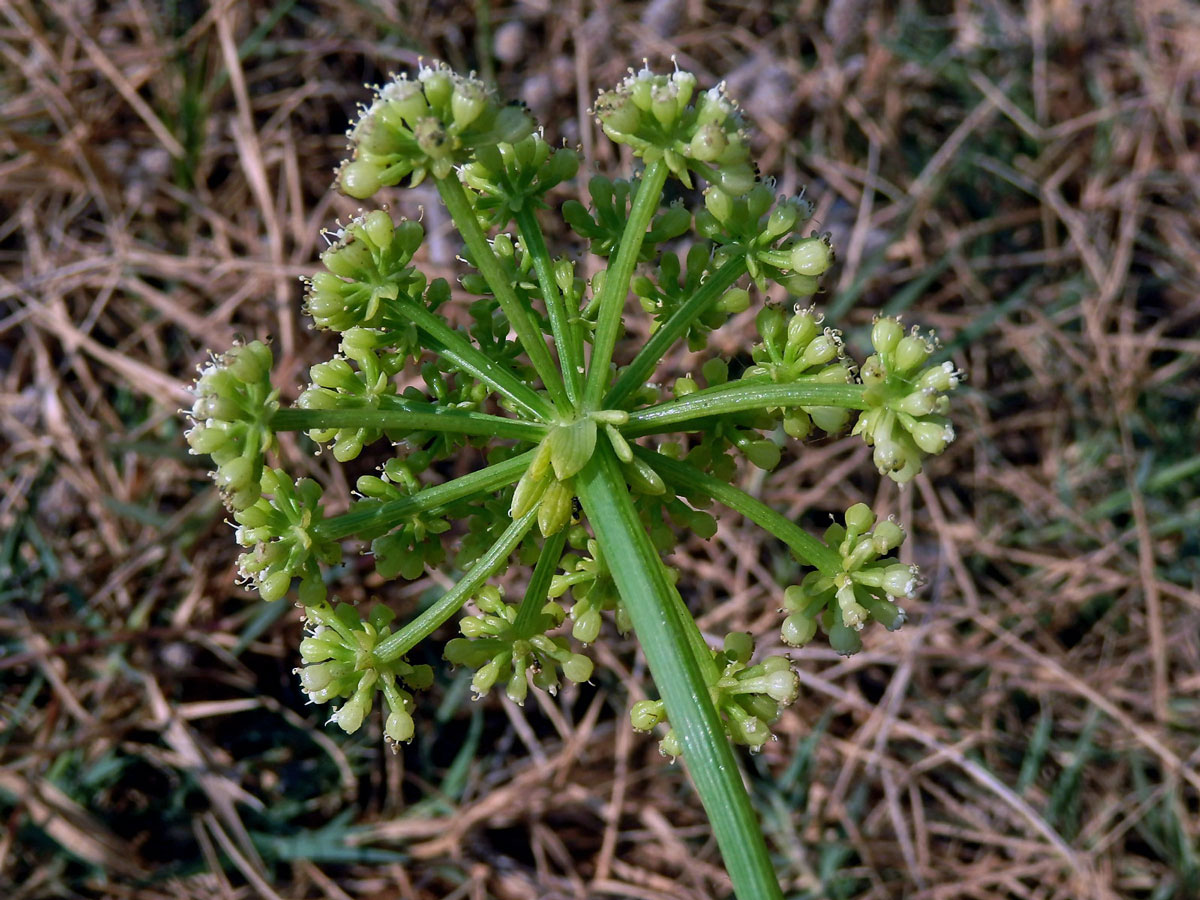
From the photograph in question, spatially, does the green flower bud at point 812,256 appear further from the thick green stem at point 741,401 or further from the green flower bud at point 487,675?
the green flower bud at point 487,675

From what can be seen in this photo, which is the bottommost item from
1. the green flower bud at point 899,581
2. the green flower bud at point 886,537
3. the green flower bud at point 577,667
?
the green flower bud at point 899,581

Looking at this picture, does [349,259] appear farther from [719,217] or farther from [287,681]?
[287,681]

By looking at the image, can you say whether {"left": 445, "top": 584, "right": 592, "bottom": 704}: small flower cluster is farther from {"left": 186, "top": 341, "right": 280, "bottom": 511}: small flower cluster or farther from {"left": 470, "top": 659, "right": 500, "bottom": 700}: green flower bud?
{"left": 186, "top": 341, "right": 280, "bottom": 511}: small flower cluster

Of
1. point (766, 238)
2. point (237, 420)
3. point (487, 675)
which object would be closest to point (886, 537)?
point (766, 238)

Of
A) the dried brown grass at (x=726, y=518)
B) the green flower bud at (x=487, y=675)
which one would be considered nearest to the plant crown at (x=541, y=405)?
the green flower bud at (x=487, y=675)

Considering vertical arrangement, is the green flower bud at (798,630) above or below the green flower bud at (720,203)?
below

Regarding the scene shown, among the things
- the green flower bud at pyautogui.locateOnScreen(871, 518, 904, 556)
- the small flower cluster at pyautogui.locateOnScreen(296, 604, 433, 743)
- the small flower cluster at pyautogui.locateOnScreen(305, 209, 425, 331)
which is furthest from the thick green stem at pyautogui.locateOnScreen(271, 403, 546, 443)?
the green flower bud at pyautogui.locateOnScreen(871, 518, 904, 556)

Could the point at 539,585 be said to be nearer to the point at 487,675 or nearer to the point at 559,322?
the point at 487,675
